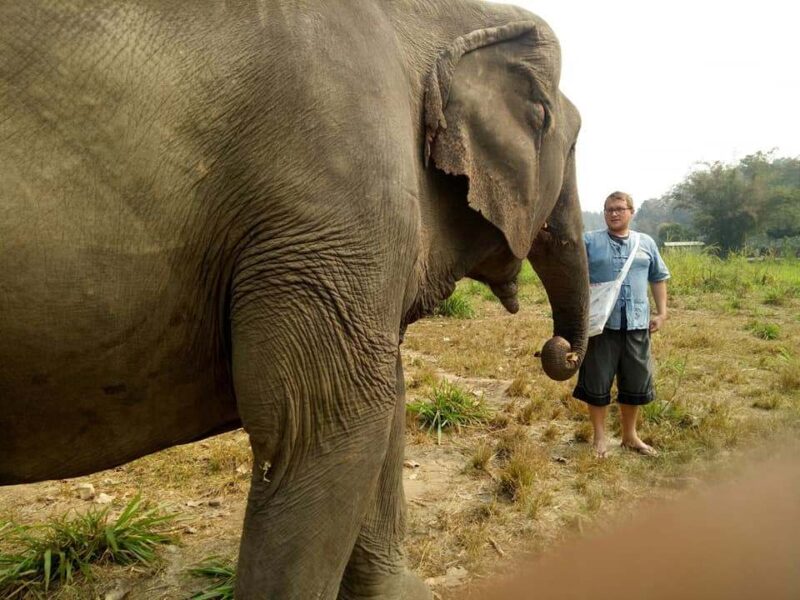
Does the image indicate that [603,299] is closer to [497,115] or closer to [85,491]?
[497,115]

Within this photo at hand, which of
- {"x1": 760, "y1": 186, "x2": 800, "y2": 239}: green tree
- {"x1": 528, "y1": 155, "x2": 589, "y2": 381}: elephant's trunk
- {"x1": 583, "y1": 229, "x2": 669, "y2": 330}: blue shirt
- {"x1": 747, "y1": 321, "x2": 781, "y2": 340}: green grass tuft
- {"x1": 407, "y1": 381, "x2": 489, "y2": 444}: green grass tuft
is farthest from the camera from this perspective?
{"x1": 760, "y1": 186, "x2": 800, "y2": 239}: green tree

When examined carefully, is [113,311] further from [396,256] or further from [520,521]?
[520,521]

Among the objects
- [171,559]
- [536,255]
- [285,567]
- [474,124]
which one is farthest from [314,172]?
[171,559]

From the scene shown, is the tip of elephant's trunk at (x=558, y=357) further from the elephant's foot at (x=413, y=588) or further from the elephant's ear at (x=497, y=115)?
the elephant's foot at (x=413, y=588)

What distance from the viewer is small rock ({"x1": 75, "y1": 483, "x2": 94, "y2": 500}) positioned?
395 cm

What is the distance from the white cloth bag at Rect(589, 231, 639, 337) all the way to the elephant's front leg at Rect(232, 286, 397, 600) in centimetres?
305

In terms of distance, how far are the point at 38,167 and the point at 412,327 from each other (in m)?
8.48

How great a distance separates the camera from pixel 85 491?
399 cm

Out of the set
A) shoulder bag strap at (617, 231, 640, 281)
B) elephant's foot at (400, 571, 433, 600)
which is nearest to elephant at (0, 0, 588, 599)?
elephant's foot at (400, 571, 433, 600)

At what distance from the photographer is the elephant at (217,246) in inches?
56.8

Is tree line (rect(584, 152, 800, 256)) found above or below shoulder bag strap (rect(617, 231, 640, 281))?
above

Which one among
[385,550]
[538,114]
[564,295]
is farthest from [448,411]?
[538,114]

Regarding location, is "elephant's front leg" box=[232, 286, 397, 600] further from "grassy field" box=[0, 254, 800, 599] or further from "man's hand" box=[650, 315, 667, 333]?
"man's hand" box=[650, 315, 667, 333]

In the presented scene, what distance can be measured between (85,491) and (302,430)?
9.99 feet
